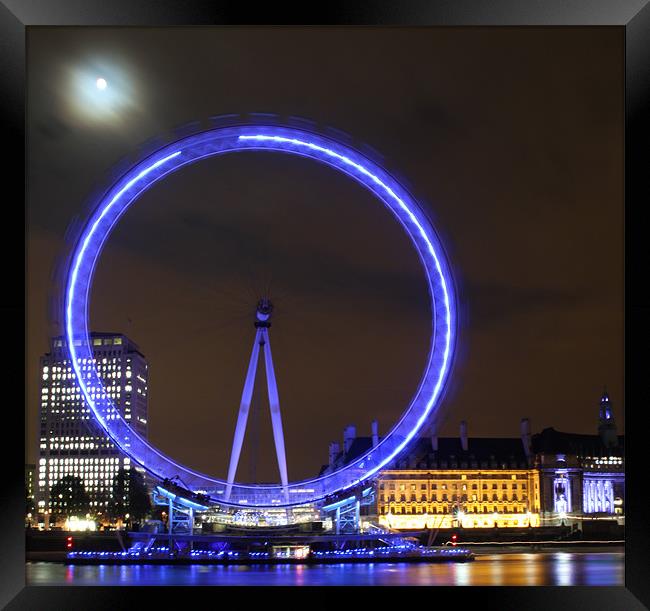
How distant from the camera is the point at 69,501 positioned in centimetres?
4234

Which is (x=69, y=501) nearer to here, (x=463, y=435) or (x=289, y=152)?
(x=463, y=435)

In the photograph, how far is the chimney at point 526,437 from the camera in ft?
167

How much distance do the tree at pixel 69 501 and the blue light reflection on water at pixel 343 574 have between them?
16.0 metres

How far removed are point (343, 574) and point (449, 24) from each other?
45.3 ft

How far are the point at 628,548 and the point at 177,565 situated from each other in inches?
650

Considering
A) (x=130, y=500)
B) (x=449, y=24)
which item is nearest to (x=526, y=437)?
(x=130, y=500)

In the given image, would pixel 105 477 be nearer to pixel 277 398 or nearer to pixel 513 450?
pixel 513 450

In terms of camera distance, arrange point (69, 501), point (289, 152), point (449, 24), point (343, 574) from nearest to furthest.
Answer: point (449, 24), point (289, 152), point (343, 574), point (69, 501)

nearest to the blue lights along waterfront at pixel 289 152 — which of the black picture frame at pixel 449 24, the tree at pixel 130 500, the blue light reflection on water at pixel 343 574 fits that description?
the blue light reflection on water at pixel 343 574

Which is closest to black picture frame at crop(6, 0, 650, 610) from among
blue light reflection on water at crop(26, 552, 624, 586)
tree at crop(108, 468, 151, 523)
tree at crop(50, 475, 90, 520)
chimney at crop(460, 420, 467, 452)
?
blue light reflection on water at crop(26, 552, 624, 586)

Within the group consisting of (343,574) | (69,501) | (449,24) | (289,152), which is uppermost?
(289,152)

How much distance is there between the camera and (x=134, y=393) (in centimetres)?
5188

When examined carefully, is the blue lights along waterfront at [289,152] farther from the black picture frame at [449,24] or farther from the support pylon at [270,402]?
the black picture frame at [449,24]

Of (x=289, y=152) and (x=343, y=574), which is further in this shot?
(x=343, y=574)
